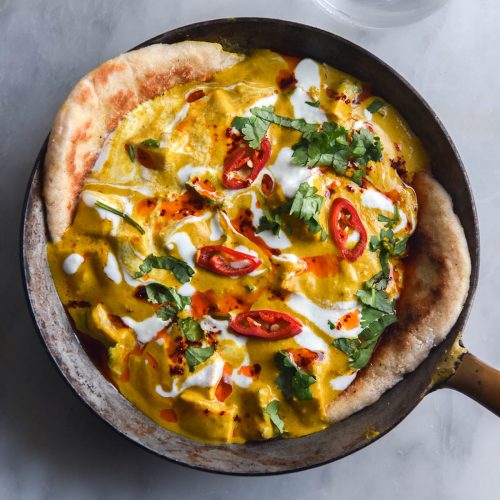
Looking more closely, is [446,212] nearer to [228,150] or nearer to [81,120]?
[228,150]

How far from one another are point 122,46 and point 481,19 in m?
2.10

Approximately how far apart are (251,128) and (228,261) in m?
0.67

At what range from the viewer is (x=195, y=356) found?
11.8 ft

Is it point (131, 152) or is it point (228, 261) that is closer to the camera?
point (228, 261)

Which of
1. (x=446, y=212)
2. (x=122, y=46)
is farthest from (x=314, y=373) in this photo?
(x=122, y=46)

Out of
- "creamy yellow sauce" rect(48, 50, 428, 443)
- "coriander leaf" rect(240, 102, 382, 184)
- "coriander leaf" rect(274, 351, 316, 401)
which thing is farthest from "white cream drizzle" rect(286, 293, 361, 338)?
"coriander leaf" rect(240, 102, 382, 184)

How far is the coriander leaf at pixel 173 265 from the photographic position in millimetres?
3635

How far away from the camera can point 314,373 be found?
3.64 metres

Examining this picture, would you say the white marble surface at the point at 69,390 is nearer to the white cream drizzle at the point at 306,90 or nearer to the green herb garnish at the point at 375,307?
the white cream drizzle at the point at 306,90

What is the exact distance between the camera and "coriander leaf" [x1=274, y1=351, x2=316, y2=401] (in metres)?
3.59

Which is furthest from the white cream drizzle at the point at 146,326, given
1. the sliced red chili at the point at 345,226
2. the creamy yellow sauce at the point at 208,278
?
the sliced red chili at the point at 345,226

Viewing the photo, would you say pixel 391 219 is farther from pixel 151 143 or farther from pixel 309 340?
pixel 151 143

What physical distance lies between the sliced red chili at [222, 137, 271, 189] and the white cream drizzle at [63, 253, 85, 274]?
0.81 metres

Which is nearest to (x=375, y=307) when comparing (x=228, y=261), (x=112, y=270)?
(x=228, y=261)
